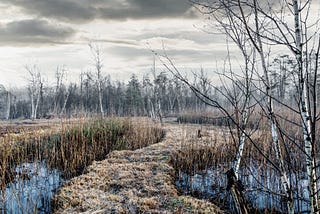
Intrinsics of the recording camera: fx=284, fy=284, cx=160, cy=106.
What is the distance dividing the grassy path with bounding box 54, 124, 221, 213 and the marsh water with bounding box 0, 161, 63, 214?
0.38 meters

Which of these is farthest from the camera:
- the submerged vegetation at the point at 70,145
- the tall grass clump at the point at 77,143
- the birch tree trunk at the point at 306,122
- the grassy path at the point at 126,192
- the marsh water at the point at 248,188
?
the tall grass clump at the point at 77,143

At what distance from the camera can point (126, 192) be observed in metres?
4.40

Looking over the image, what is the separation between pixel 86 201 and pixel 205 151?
344cm

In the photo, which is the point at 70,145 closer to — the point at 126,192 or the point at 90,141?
the point at 90,141

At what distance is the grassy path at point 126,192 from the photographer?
3.81 m

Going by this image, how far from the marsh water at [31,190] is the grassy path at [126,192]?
38 cm

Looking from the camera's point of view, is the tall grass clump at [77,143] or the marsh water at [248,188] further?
the tall grass clump at [77,143]

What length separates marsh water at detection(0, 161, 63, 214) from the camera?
4236 mm

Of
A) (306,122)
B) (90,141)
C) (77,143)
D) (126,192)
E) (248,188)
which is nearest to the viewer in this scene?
(306,122)

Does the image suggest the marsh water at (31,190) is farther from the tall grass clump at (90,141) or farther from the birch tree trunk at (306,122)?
the birch tree trunk at (306,122)

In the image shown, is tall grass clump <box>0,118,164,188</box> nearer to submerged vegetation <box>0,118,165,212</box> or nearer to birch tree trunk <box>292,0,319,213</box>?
submerged vegetation <box>0,118,165,212</box>

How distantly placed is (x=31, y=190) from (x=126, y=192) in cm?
151

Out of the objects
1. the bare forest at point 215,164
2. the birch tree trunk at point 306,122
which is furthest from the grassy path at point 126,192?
the birch tree trunk at point 306,122

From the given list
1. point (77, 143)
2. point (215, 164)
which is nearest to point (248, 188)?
point (215, 164)
